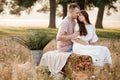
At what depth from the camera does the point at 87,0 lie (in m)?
30.0

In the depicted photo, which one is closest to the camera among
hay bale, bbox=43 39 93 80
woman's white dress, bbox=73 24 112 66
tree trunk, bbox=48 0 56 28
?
hay bale, bbox=43 39 93 80

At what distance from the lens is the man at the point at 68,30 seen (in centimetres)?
836

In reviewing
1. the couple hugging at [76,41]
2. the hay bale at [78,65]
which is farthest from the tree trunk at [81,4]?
the hay bale at [78,65]

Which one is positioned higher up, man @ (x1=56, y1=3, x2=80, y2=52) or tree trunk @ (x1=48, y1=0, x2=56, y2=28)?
man @ (x1=56, y1=3, x2=80, y2=52)

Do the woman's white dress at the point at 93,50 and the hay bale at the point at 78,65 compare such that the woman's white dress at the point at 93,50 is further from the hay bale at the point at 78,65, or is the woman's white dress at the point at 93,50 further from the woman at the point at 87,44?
the hay bale at the point at 78,65

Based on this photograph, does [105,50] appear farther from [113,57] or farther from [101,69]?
[113,57]

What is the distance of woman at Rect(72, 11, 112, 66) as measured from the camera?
796 centimetres

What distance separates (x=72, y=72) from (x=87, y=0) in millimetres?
22288

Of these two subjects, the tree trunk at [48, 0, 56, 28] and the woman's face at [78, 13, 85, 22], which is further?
the tree trunk at [48, 0, 56, 28]

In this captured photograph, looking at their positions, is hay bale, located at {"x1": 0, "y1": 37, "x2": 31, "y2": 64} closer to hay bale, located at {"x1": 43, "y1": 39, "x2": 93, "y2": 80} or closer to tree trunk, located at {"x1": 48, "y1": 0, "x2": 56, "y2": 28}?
hay bale, located at {"x1": 43, "y1": 39, "x2": 93, "y2": 80}

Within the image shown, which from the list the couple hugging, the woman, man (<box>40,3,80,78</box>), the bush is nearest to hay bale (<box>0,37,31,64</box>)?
the bush

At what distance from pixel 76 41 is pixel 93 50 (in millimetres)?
544

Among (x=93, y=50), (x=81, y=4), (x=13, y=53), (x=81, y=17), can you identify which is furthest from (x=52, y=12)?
(x=93, y=50)

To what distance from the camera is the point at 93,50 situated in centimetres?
800
